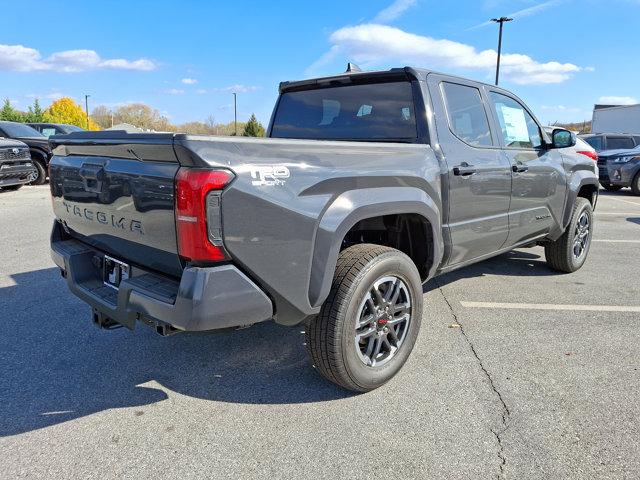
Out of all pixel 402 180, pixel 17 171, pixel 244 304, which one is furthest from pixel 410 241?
pixel 17 171

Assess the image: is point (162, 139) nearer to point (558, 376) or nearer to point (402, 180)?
point (402, 180)

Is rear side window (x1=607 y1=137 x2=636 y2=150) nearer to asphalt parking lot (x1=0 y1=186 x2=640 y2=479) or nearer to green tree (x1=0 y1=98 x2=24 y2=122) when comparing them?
asphalt parking lot (x1=0 y1=186 x2=640 y2=479)

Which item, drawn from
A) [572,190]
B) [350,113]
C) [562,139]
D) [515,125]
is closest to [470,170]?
[350,113]

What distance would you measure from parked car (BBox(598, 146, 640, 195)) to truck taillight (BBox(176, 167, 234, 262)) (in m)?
15.2

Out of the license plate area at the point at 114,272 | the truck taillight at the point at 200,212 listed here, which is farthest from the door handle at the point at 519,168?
the license plate area at the point at 114,272

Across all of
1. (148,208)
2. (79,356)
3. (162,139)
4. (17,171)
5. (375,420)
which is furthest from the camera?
(17,171)

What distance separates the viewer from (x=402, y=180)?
→ 2.95 metres

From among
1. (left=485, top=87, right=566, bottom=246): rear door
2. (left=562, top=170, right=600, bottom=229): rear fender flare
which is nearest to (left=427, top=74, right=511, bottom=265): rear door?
(left=485, top=87, right=566, bottom=246): rear door

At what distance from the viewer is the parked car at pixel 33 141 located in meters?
13.2

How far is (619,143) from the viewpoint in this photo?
625 inches

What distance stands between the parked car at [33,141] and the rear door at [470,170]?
1273 centimetres

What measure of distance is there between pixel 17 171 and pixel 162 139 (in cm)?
1147

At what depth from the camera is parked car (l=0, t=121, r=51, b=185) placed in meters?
13.2

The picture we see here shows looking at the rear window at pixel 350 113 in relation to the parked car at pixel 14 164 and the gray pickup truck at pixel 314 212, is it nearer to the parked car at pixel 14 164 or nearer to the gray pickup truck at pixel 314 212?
the gray pickup truck at pixel 314 212
